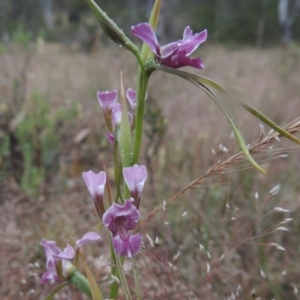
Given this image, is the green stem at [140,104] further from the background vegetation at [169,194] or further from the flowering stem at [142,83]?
the background vegetation at [169,194]

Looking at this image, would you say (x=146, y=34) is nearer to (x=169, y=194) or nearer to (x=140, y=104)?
(x=140, y=104)

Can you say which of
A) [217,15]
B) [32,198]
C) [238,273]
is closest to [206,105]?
[32,198]

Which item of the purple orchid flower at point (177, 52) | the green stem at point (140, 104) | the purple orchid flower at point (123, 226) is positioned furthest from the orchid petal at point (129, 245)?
the purple orchid flower at point (177, 52)

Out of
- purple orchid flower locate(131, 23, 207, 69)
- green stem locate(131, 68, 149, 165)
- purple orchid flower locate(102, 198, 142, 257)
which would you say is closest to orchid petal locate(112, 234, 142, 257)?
purple orchid flower locate(102, 198, 142, 257)

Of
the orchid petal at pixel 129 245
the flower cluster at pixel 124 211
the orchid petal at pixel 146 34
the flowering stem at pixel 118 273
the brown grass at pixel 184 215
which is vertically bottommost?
the brown grass at pixel 184 215

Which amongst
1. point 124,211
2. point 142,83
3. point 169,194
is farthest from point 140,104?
point 169,194

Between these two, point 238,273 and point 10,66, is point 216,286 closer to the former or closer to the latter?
point 238,273

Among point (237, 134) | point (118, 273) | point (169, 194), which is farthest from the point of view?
point (169, 194)

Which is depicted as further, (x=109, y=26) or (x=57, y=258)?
(x=57, y=258)

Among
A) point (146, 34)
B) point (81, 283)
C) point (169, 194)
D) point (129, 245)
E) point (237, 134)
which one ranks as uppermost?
point (146, 34)

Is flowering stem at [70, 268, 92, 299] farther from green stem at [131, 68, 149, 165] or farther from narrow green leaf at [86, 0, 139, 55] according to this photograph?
narrow green leaf at [86, 0, 139, 55]
